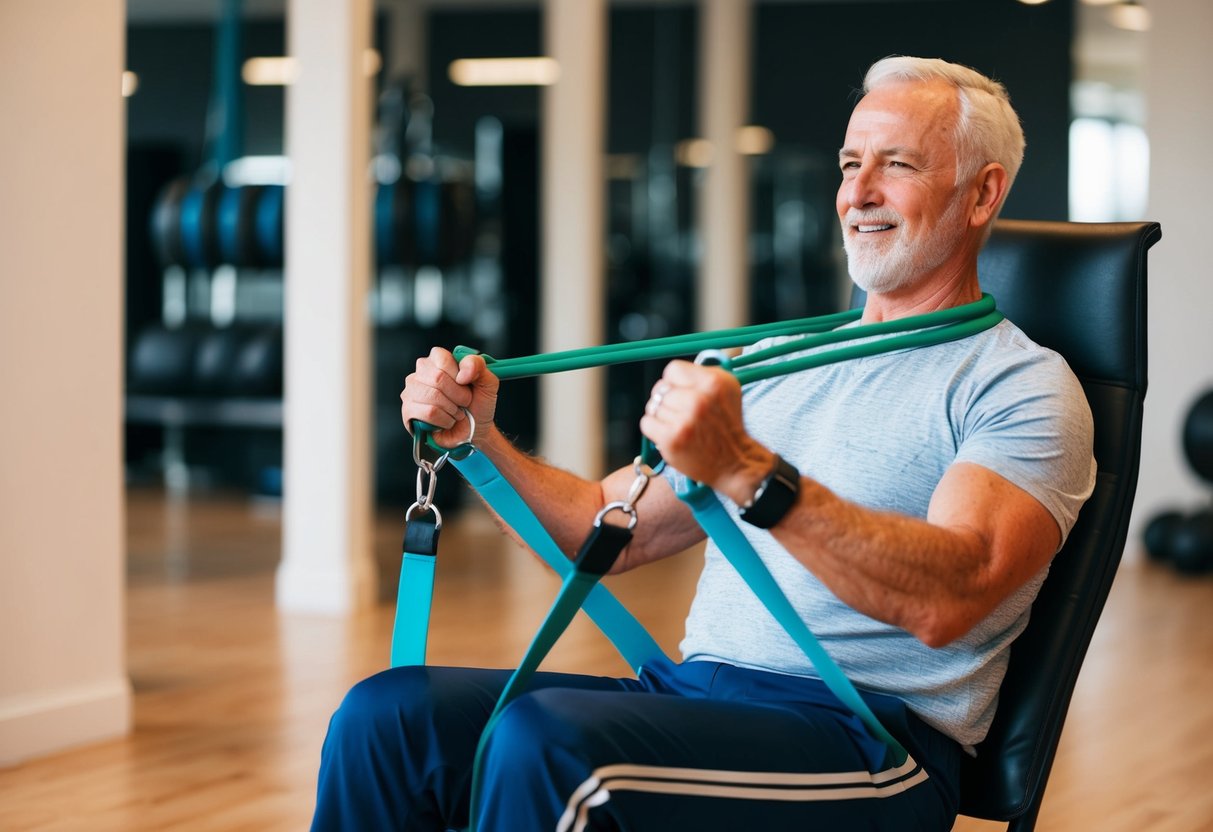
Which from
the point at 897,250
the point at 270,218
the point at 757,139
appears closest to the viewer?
the point at 897,250

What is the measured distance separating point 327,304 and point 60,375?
1655mm

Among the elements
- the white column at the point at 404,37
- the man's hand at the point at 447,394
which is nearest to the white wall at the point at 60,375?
the man's hand at the point at 447,394

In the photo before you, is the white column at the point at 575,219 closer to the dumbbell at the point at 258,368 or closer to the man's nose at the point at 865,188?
the dumbbell at the point at 258,368

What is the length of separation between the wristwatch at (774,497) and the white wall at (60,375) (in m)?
2.06

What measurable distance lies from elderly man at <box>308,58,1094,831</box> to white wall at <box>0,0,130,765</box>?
1524mm

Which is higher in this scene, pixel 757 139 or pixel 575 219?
pixel 757 139

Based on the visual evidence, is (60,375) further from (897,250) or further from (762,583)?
(762,583)

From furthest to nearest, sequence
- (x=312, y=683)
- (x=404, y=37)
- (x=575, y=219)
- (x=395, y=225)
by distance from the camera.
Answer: (x=404, y=37)
(x=395, y=225)
(x=575, y=219)
(x=312, y=683)

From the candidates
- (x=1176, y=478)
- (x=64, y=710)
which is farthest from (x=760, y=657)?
(x=1176, y=478)

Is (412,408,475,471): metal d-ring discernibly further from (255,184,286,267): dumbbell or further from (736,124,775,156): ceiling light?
(736,124,775,156): ceiling light

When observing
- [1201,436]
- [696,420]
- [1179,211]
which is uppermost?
[1179,211]

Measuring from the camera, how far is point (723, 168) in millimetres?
9156

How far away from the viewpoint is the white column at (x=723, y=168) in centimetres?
909

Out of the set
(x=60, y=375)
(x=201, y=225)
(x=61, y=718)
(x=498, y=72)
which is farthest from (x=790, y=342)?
(x=498, y=72)
